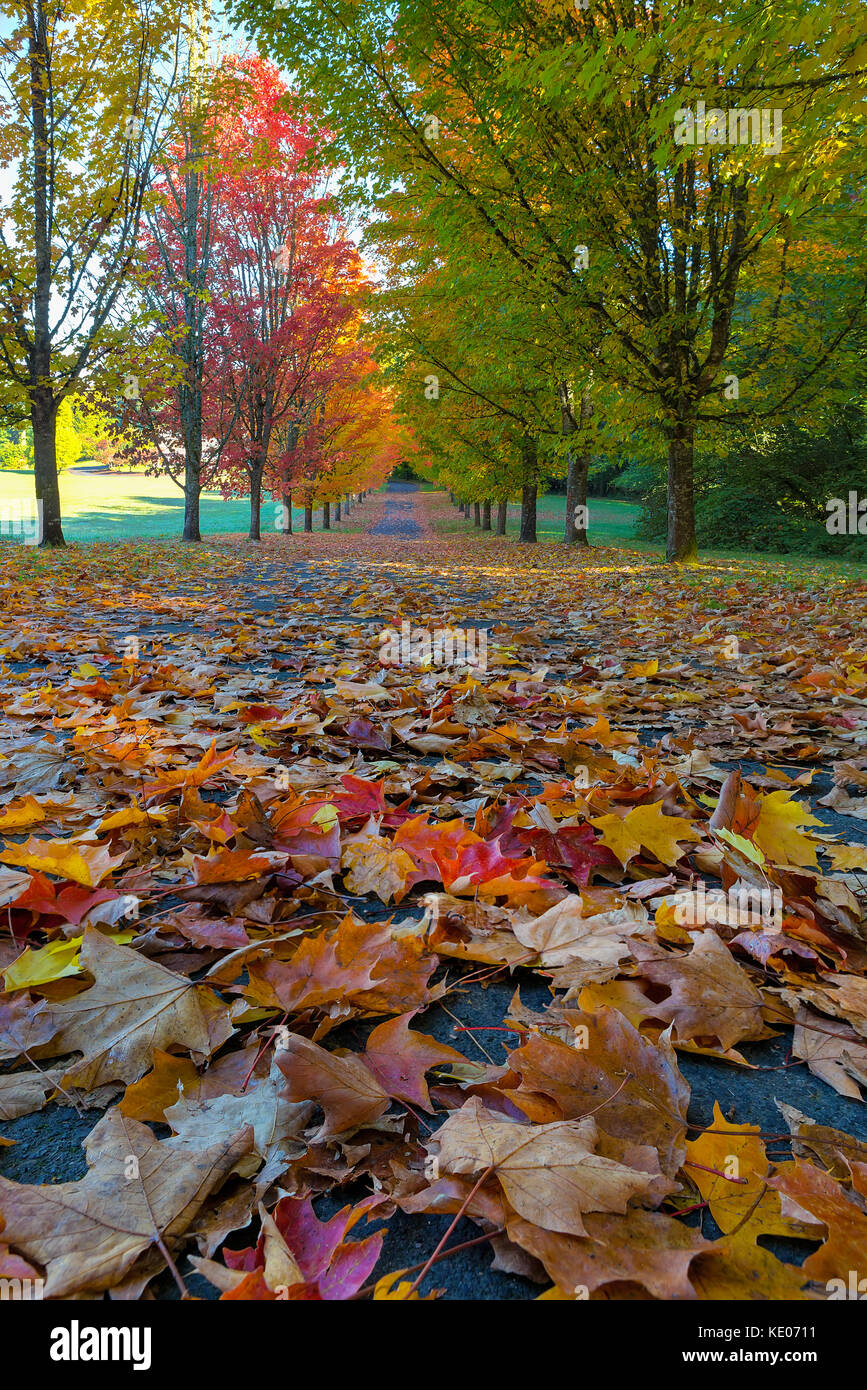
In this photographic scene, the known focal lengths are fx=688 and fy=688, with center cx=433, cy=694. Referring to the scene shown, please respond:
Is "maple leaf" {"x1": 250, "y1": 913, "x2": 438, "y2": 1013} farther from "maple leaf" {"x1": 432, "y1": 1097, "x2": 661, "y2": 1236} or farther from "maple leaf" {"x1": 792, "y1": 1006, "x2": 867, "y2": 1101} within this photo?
"maple leaf" {"x1": 792, "y1": 1006, "x2": 867, "y2": 1101}

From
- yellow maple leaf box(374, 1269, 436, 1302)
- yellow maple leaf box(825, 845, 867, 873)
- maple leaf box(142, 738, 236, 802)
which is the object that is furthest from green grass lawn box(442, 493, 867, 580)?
yellow maple leaf box(374, 1269, 436, 1302)

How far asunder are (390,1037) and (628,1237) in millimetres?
376

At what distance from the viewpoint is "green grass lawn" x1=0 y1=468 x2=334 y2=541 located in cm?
2267

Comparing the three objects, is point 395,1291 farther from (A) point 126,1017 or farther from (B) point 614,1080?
(A) point 126,1017

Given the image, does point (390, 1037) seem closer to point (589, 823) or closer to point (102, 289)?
point (589, 823)

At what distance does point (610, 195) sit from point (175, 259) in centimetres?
990

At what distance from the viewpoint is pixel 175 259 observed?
1430 cm

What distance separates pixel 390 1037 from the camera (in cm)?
97

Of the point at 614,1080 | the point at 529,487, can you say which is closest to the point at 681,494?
the point at 529,487

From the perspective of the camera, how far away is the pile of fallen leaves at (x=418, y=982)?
0.72m

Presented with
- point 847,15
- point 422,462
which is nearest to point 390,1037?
point 847,15

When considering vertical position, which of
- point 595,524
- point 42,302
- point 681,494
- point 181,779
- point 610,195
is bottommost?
point 181,779

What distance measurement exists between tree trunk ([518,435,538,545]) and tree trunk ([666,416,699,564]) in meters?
6.04

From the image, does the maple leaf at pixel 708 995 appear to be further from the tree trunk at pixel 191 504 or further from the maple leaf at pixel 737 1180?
the tree trunk at pixel 191 504
